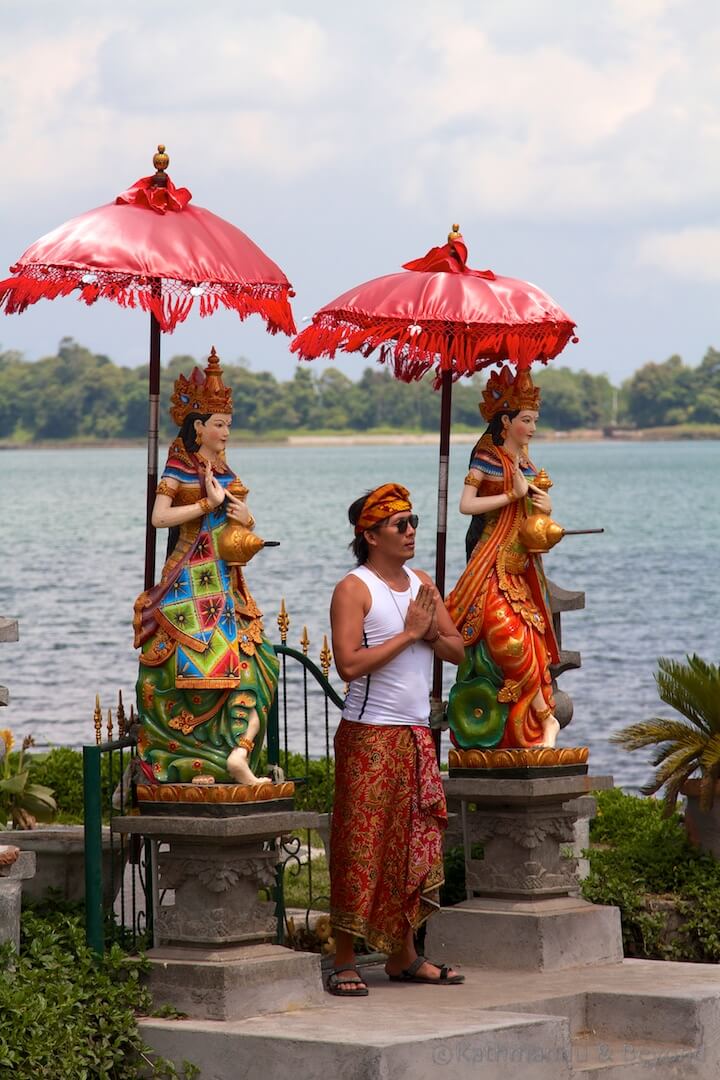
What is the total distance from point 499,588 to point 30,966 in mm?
2734

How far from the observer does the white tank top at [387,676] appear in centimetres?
835

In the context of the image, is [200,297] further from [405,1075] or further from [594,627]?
[594,627]

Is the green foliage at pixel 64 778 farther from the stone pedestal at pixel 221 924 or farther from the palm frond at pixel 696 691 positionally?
the stone pedestal at pixel 221 924

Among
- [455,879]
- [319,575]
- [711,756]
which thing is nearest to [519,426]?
Result: [455,879]

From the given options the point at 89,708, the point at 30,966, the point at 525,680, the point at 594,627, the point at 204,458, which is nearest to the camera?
the point at 30,966

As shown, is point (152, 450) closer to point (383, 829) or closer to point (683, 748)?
point (383, 829)

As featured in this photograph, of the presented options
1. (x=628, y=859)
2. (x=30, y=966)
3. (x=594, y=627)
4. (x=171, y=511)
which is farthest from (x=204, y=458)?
(x=594, y=627)

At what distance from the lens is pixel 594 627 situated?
40031mm

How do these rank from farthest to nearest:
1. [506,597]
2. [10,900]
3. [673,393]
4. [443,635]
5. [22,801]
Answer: [673,393] < [22,801] < [506,597] < [443,635] < [10,900]

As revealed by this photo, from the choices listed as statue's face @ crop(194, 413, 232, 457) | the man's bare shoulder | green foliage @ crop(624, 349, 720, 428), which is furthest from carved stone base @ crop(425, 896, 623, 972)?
green foliage @ crop(624, 349, 720, 428)

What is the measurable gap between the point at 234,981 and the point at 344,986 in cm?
70

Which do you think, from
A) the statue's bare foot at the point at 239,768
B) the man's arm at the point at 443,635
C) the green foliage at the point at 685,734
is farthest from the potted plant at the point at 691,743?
the statue's bare foot at the point at 239,768

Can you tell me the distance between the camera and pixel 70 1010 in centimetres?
759

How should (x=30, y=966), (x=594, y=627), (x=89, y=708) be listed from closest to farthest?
1. (x=30, y=966)
2. (x=89, y=708)
3. (x=594, y=627)
